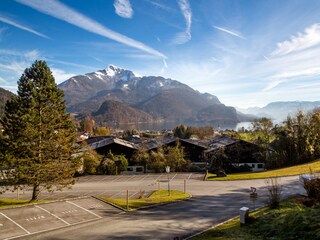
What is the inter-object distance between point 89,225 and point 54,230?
2.28 m

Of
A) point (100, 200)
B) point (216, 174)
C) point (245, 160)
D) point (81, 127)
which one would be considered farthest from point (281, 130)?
point (81, 127)

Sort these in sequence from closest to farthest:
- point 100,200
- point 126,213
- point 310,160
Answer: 1. point 126,213
2. point 100,200
3. point 310,160

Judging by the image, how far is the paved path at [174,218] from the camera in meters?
18.7

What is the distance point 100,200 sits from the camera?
27.4 metres

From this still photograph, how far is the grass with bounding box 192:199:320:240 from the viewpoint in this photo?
1298 centimetres

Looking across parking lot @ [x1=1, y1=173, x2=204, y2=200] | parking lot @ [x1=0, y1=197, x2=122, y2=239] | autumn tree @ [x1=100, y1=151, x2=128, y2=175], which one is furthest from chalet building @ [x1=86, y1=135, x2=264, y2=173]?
parking lot @ [x1=0, y1=197, x2=122, y2=239]

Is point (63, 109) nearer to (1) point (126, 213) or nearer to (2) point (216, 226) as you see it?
(1) point (126, 213)

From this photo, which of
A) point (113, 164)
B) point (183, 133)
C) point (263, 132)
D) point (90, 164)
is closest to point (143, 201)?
point (90, 164)

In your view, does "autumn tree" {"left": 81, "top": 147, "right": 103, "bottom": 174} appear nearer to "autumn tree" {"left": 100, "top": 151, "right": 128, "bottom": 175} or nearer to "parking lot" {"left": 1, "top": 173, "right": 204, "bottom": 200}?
"autumn tree" {"left": 100, "top": 151, "right": 128, "bottom": 175}

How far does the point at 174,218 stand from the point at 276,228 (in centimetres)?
933

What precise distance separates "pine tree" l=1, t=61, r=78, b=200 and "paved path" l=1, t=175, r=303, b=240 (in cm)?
823

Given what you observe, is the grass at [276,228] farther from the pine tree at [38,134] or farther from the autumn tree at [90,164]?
the autumn tree at [90,164]

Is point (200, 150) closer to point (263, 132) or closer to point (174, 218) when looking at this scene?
point (263, 132)

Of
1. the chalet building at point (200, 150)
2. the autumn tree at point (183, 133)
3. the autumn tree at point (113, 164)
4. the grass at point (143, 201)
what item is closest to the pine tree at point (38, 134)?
the grass at point (143, 201)
